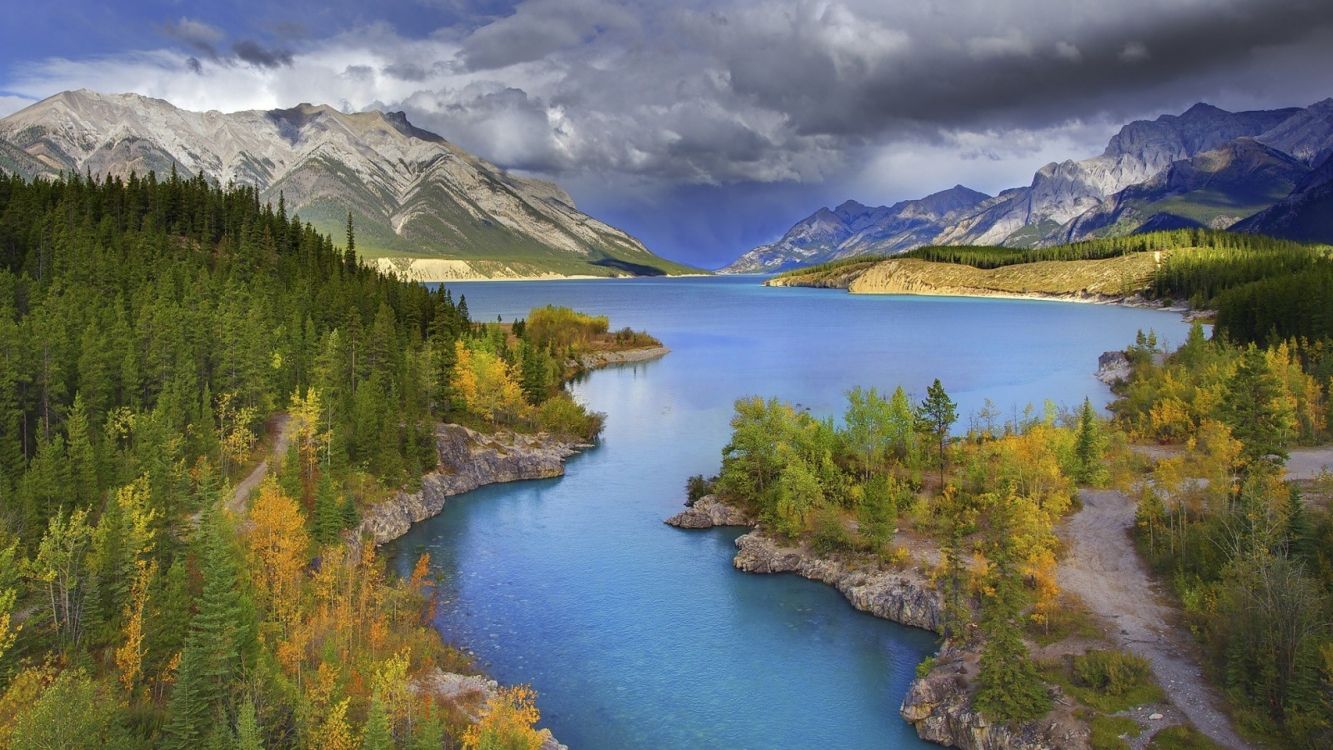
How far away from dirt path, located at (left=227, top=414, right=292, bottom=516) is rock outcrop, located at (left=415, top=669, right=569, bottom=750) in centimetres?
2095

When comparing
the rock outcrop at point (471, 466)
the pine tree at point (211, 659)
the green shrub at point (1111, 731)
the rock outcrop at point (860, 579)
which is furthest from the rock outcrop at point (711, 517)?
the pine tree at point (211, 659)

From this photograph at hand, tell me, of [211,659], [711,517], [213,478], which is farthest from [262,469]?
[711,517]

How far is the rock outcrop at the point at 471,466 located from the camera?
71.4m

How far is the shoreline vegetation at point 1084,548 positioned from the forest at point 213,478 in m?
24.1

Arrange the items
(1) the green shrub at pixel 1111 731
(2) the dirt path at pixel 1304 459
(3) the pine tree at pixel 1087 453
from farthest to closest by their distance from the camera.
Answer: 1. (3) the pine tree at pixel 1087 453
2. (2) the dirt path at pixel 1304 459
3. (1) the green shrub at pixel 1111 731

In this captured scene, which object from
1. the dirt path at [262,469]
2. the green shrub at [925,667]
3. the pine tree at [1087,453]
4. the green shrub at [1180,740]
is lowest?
the green shrub at [925,667]

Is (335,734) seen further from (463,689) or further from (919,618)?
(919,618)

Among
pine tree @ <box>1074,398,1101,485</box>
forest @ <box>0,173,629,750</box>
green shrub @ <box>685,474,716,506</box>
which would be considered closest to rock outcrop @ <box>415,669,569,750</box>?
forest @ <box>0,173,629,750</box>

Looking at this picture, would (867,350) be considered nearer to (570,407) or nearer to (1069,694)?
(570,407)

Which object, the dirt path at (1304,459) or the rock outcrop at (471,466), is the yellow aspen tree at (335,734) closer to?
the rock outcrop at (471,466)

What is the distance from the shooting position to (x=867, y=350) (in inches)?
6673

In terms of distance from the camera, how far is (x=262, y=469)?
6694 cm

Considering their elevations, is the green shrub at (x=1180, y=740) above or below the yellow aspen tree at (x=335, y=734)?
above

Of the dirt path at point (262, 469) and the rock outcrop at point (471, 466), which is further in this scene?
the rock outcrop at point (471, 466)
